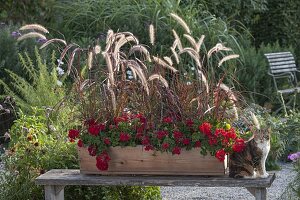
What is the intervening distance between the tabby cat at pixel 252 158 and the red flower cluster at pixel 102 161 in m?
0.71

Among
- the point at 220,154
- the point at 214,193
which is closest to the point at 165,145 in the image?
the point at 220,154

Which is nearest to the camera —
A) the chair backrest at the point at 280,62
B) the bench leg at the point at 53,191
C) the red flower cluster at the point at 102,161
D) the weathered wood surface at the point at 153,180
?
the weathered wood surface at the point at 153,180

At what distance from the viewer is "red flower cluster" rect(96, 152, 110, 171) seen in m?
4.52

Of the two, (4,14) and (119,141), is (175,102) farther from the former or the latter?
(4,14)

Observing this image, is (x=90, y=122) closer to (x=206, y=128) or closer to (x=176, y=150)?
(x=176, y=150)

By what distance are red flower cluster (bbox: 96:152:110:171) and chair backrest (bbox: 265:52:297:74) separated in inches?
235

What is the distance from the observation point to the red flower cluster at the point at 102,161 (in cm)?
452

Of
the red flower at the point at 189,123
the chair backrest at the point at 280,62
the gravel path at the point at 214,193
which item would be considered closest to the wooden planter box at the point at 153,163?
the red flower at the point at 189,123

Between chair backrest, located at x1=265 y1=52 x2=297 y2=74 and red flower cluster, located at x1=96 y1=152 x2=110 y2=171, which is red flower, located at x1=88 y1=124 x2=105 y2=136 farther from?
chair backrest, located at x1=265 y1=52 x2=297 y2=74

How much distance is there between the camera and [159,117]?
4.58m

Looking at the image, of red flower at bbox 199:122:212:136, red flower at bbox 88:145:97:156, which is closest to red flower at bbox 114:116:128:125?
red flower at bbox 88:145:97:156

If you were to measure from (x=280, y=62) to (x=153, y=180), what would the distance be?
6.21 m

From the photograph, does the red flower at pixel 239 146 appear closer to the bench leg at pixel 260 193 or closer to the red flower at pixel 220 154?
the red flower at pixel 220 154

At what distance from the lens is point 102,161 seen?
4523mm
